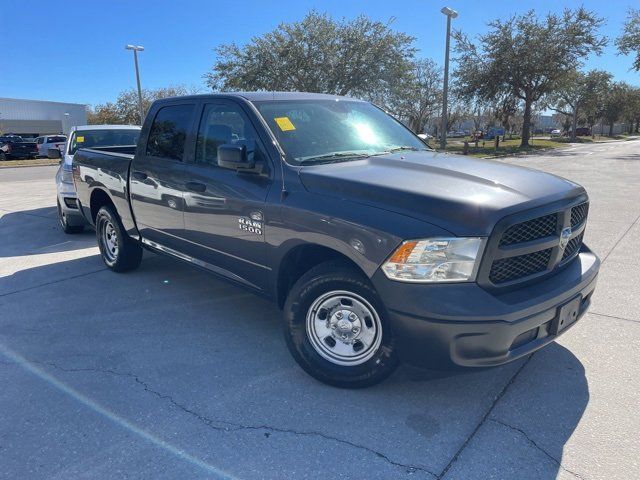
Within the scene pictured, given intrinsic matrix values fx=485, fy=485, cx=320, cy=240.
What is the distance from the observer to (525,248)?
2.75 meters

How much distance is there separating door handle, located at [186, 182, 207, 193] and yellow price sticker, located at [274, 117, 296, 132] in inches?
31.8

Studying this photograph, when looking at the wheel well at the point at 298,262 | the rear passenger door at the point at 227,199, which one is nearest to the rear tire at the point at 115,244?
the rear passenger door at the point at 227,199

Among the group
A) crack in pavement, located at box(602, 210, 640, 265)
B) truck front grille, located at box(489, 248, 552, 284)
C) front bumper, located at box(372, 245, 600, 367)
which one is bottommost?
crack in pavement, located at box(602, 210, 640, 265)

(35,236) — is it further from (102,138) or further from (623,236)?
(623,236)

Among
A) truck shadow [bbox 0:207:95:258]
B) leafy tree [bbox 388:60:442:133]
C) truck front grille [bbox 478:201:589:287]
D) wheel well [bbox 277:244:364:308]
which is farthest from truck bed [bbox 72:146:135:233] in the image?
leafy tree [bbox 388:60:442:133]

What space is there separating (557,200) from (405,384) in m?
1.51

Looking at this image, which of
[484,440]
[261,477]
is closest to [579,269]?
[484,440]

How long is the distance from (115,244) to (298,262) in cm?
331

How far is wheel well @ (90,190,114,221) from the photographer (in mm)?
5863

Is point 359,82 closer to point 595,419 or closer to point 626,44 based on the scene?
point 626,44

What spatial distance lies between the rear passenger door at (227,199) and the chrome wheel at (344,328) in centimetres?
59

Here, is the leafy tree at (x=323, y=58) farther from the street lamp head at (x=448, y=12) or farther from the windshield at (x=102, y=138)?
the windshield at (x=102, y=138)

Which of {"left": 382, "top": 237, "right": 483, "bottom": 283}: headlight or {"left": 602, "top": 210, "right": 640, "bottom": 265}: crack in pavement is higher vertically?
{"left": 382, "top": 237, "right": 483, "bottom": 283}: headlight

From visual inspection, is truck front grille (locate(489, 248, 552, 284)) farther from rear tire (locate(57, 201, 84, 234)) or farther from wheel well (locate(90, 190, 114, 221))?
rear tire (locate(57, 201, 84, 234))
